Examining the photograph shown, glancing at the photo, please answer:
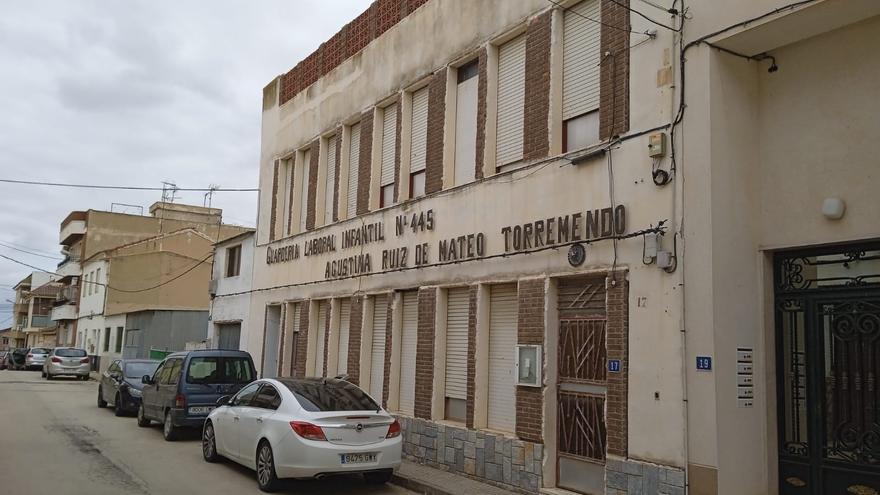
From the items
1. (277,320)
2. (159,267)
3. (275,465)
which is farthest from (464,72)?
(159,267)

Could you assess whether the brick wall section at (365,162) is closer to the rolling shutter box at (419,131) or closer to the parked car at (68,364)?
the rolling shutter box at (419,131)

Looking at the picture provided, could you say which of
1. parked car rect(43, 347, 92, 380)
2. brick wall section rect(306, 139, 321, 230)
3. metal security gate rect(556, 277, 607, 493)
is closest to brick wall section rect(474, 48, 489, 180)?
metal security gate rect(556, 277, 607, 493)

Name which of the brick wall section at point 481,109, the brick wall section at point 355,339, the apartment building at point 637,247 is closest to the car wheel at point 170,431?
the brick wall section at point 355,339

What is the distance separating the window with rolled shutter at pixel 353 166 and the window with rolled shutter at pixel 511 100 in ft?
15.7

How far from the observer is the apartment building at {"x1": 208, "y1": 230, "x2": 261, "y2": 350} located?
20.1 m

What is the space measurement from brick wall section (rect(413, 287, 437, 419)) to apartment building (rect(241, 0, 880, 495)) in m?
0.04

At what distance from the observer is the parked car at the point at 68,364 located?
3472 centimetres

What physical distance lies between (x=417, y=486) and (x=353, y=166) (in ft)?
25.4

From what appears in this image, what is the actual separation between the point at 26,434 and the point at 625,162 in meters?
13.1

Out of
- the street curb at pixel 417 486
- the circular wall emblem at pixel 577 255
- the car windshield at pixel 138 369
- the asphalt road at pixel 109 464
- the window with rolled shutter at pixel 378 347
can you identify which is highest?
the circular wall emblem at pixel 577 255

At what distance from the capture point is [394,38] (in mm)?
14234

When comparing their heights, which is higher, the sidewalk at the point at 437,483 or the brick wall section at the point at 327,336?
the brick wall section at the point at 327,336

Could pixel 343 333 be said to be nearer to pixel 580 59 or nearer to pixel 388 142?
pixel 388 142

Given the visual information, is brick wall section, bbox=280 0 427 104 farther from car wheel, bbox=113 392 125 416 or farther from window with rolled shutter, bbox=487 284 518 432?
car wheel, bbox=113 392 125 416
